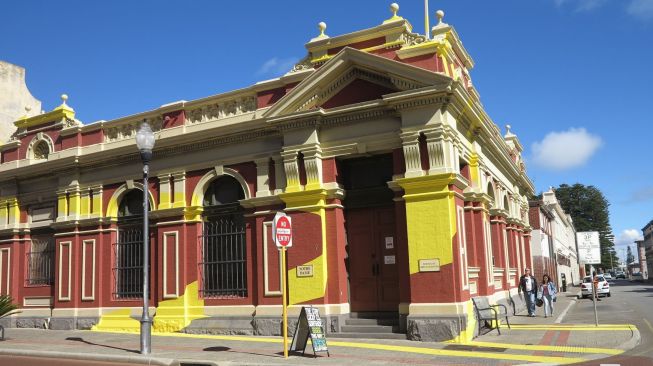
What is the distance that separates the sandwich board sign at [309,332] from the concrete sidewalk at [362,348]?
195 mm

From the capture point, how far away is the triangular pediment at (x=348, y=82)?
1429 centimetres

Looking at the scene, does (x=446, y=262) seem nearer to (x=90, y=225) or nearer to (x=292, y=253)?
(x=292, y=253)

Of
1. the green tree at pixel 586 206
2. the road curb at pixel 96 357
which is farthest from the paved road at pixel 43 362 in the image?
the green tree at pixel 586 206

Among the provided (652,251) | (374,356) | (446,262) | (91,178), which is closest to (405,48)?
(446,262)

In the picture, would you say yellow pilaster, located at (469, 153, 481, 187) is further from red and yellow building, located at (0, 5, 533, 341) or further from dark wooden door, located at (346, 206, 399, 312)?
dark wooden door, located at (346, 206, 399, 312)

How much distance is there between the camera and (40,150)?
68.5ft

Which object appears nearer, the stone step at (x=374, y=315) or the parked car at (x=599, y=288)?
the stone step at (x=374, y=315)

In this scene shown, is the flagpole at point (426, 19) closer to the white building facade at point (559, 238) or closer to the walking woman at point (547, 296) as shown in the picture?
the walking woman at point (547, 296)

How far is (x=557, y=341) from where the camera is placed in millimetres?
12914

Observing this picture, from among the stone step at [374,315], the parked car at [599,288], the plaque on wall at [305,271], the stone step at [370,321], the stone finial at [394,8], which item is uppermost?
the stone finial at [394,8]

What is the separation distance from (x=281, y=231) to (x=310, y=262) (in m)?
3.95

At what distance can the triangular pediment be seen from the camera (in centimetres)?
1429

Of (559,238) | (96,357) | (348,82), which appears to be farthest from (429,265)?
(559,238)

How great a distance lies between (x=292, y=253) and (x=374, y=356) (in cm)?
468
